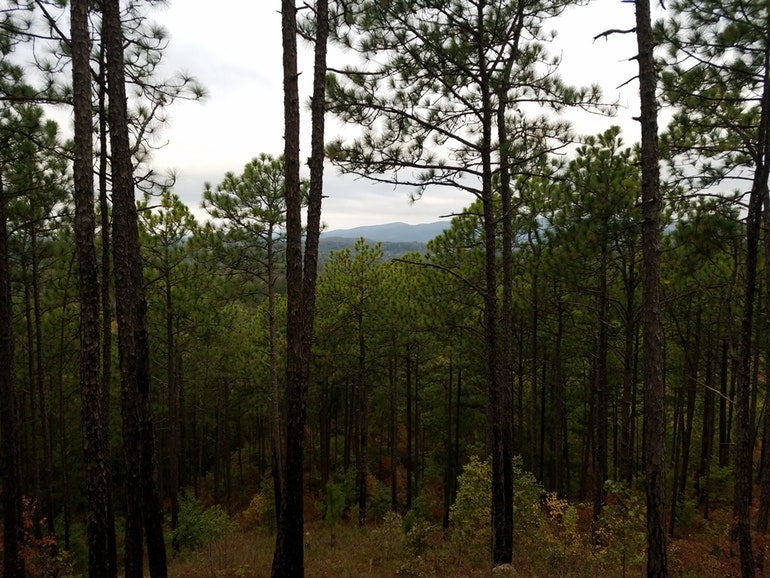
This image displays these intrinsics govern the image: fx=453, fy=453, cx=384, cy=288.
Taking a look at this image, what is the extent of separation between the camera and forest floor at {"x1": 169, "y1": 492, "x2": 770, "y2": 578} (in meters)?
7.80

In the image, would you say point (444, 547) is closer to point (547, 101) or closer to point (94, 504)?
point (94, 504)

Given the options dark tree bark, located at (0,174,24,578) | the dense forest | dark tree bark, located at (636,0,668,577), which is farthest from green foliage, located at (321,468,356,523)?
dark tree bark, located at (636,0,668,577)

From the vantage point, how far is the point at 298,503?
6492 mm

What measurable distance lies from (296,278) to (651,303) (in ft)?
15.8

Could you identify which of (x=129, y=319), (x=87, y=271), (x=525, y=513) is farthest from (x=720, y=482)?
(x=87, y=271)

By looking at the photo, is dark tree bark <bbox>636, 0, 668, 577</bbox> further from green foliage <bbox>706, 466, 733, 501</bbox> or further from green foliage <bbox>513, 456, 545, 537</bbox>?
green foliage <bbox>706, 466, 733, 501</bbox>

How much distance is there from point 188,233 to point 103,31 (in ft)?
23.6

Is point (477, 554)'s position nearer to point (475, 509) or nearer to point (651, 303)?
point (475, 509)

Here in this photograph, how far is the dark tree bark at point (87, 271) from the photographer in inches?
221

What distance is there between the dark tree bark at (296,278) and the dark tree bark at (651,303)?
429 cm

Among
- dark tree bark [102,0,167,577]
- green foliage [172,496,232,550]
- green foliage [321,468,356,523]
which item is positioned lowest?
green foliage [321,468,356,523]

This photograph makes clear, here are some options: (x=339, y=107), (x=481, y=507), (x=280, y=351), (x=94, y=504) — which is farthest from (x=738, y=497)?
(x=280, y=351)

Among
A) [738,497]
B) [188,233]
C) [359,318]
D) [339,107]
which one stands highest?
[339,107]

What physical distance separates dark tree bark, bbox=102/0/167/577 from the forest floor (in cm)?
251
